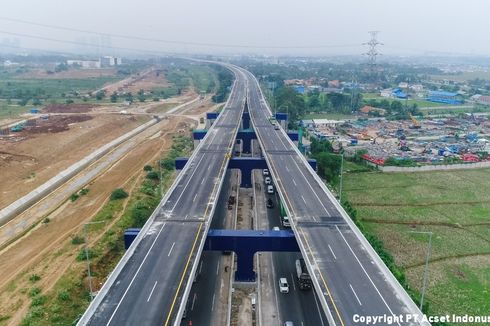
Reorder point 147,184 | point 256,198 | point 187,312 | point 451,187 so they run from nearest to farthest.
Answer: point 187,312 < point 256,198 < point 147,184 < point 451,187

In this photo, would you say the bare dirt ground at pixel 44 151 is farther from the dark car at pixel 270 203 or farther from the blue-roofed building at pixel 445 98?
the blue-roofed building at pixel 445 98

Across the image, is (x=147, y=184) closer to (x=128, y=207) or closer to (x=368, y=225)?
(x=128, y=207)

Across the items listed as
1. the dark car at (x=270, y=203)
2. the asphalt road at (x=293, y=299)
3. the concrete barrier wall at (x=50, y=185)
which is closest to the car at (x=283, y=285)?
the asphalt road at (x=293, y=299)

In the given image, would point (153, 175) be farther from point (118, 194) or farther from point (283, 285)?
point (283, 285)

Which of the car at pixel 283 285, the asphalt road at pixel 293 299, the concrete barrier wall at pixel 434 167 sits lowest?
the asphalt road at pixel 293 299

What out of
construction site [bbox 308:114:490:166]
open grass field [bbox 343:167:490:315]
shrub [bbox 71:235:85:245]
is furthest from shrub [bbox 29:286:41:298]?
construction site [bbox 308:114:490:166]

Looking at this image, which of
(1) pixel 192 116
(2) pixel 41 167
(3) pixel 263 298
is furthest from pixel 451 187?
Answer: (1) pixel 192 116
